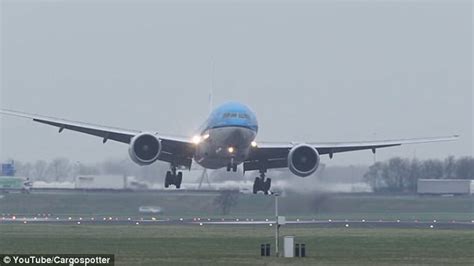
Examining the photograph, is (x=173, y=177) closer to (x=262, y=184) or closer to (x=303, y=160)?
(x=262, y=184)

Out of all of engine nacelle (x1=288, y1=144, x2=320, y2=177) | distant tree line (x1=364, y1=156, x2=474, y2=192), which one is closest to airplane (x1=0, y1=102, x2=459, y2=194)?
engine nacelle (x1=288, y1=144, x2=320, y2=177)

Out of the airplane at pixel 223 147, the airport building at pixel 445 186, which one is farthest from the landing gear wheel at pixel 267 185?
the airport building at pixel 445 186

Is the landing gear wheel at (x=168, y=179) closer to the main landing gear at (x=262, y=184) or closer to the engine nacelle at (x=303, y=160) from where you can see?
the main landing gear at (x=262, y=184)

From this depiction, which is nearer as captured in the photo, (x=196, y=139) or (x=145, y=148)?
(x=145, y=148)

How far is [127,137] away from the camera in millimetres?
72688

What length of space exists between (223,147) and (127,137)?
676 cm

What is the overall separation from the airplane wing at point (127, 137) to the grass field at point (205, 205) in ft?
22.6

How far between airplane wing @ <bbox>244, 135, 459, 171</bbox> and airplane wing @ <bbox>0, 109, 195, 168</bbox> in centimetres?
335

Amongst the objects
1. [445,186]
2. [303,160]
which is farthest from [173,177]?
[445,186]

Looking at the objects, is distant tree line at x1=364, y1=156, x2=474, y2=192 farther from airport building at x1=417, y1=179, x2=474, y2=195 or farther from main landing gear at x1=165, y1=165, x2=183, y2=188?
main landing gear at x1=165, y1=165, x2=183, y2=188

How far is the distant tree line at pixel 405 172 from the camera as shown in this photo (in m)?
92.5

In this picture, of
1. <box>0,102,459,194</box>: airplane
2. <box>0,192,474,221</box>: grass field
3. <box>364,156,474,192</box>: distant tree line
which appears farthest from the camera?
<box>364,156,474,192</box>: distant tree line

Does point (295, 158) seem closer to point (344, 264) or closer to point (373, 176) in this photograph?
point (373, 176)

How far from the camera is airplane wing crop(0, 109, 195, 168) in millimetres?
70500
